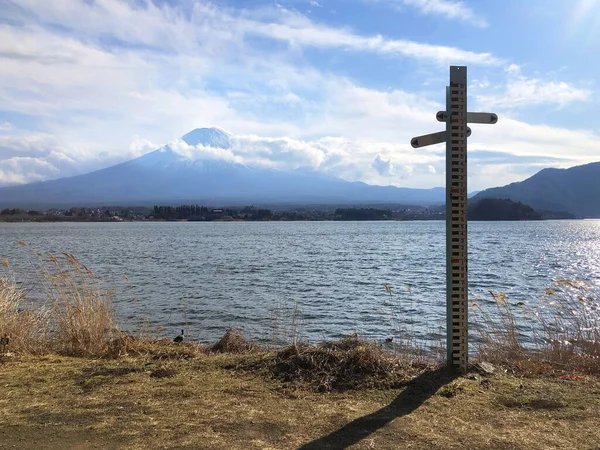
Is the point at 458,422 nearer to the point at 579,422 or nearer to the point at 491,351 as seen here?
the point at 579,422

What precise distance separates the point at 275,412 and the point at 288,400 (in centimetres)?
38

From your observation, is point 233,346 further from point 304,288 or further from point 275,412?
point 304,288

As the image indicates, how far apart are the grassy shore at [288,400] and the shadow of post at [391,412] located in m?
0.02

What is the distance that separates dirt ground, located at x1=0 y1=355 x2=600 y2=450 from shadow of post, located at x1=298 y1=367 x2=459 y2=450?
0.01 meters

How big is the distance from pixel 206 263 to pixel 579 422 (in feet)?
123

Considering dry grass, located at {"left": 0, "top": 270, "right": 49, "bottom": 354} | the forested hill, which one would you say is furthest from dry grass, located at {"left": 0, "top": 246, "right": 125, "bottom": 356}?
the forested hill

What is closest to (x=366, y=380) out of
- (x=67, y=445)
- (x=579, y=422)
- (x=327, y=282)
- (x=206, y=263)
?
(x=579, y=422)

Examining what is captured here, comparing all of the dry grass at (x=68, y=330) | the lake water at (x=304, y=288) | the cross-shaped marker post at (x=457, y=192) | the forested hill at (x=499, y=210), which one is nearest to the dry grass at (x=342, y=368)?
the cross-shaped marker post at (x=457, y=192)

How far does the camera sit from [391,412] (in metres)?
4.89

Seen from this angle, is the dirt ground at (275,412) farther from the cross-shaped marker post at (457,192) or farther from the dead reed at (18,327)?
the dead reed at (18,327)

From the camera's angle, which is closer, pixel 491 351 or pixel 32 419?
pixel 32 419

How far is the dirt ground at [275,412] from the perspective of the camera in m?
4.24

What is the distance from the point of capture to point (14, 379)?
615 centimetres

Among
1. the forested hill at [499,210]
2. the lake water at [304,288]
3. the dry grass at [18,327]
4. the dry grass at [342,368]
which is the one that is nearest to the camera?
the dry grass at [342,368]
